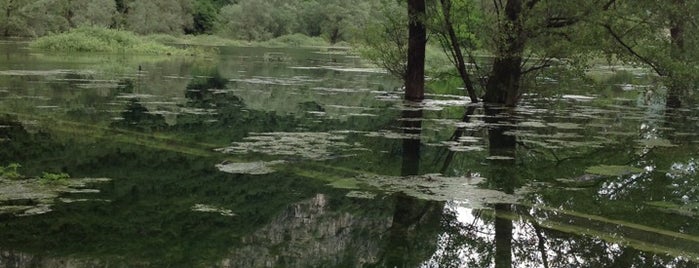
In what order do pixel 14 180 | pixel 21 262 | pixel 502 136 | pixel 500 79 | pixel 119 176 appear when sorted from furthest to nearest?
1. pixel 500 79
2. pixel 502 136
3. pixel 119 176
4. pixel 14 180
5. pixel 21 262

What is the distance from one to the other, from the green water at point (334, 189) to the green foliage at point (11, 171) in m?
0.09

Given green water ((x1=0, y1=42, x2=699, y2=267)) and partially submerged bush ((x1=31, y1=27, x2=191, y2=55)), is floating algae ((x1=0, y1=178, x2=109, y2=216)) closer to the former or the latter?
green water ((x1=0, y1=42, x2=699, y2=267))

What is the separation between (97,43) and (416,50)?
3770 centimetres

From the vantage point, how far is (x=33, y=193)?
7387 mm

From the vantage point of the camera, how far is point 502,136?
44.5ft

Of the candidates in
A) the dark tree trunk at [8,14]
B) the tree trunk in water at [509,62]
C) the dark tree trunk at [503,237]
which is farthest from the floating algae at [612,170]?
the dark tree trunk at [8,14]

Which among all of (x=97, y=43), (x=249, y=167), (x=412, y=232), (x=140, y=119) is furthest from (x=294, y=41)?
(x=412, y=232)

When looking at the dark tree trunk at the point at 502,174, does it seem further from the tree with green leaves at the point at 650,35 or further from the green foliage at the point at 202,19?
the green foliage at the point at 202,19

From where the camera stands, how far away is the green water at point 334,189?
238 inches

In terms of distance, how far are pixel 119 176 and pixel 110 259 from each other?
337 cm

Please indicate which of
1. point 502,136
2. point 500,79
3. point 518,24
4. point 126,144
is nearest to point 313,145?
point 126,144

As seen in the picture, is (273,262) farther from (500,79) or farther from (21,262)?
(500,79)

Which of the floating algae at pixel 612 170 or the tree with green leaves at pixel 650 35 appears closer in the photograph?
the floating algae at pixel 612 170

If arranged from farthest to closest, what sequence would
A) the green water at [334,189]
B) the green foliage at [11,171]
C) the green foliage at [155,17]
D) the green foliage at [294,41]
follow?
the green foliage at [294,41], the green foliage at [155,17], the green foliage at [11,171], the green water at [334,189]
